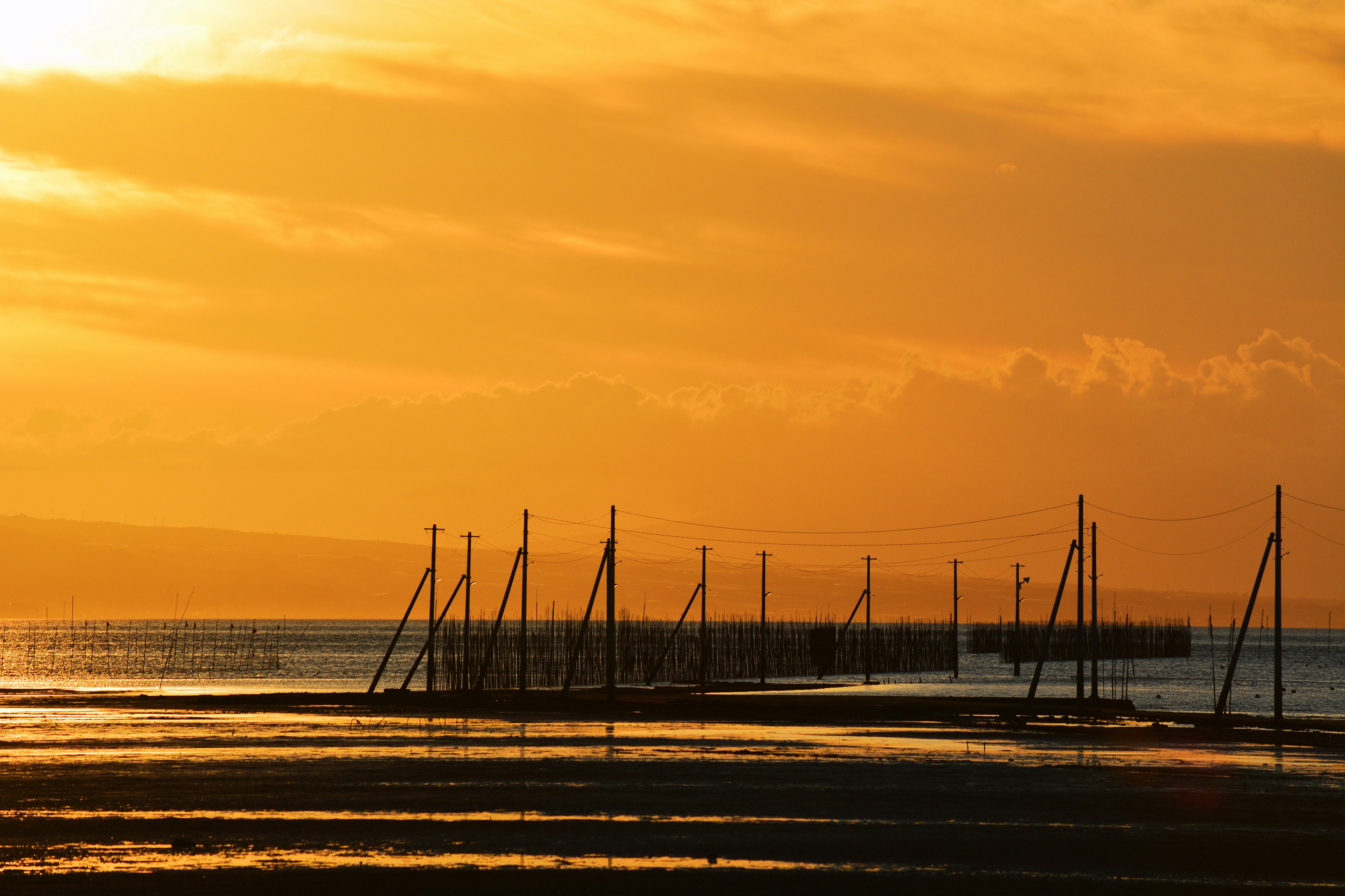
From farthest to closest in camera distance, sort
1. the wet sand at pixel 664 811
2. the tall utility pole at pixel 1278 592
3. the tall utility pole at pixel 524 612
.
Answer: the tall utility pole at pixel 524 612
the tall utility pole at pixel 1278 592
the wet sand at pixel 664 811

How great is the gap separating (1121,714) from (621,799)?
117ft

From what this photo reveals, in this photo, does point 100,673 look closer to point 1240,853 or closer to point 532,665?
point 532,665

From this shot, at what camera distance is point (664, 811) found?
80.5ft

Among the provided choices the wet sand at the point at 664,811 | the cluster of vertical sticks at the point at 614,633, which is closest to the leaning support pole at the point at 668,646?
the cluster of vertical sticks at the point at 614,633

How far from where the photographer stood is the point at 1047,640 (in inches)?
2317

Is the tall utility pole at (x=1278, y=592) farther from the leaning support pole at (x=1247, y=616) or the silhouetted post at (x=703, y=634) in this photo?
the silhouetted post at (x=703, y=634)

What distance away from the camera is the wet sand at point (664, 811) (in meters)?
18.4

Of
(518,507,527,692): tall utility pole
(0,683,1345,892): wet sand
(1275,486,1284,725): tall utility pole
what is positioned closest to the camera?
(0,683,1345,892): wet sand

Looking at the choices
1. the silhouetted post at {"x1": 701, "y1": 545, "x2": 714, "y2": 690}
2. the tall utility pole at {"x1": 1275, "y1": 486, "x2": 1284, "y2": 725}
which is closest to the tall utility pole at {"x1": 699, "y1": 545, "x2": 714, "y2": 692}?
the silhouetted post at {"x1": 701, "y1": 545, "x2": 714, "y2": 690}

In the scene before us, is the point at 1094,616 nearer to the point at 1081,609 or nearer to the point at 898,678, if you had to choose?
the point at 1081,609

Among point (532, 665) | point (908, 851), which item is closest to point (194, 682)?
point (532, 665)

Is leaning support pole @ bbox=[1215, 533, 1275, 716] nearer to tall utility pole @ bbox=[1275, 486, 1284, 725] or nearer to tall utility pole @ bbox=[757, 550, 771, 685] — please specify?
tall utility pole @ bbox=[1275, 486, 1284, 725]

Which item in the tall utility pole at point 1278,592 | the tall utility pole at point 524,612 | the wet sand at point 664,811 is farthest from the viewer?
the tall utility pole at point 524,612

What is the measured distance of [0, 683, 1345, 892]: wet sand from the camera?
1844cm
